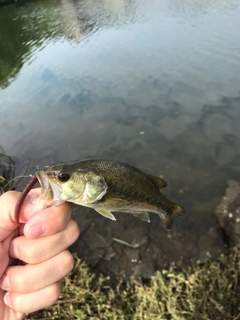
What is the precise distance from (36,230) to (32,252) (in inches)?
12.1

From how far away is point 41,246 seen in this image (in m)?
2.41

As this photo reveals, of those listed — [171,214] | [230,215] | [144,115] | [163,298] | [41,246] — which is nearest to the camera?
[41,246]

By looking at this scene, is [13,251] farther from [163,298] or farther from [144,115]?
[144,115]

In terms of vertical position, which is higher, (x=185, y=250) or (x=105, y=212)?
(x=105, y=212)

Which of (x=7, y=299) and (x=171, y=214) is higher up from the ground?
(x=7, y=299)

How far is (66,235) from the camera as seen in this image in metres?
2.50

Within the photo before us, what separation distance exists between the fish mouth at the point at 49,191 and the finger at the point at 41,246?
0.35 metres

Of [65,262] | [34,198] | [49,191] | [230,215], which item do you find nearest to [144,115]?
[230,215]

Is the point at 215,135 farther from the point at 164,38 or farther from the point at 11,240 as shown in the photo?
the point at 164,38

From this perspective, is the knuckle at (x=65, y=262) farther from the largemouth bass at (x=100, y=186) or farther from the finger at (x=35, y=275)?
the largemouth bass at (x=100, y=186)

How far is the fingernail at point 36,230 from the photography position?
2219mm

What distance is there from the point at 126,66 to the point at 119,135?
616 centimetres

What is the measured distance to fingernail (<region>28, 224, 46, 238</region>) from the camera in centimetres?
222

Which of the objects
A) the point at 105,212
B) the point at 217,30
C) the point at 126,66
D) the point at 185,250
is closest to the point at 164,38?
the point at 217,30
